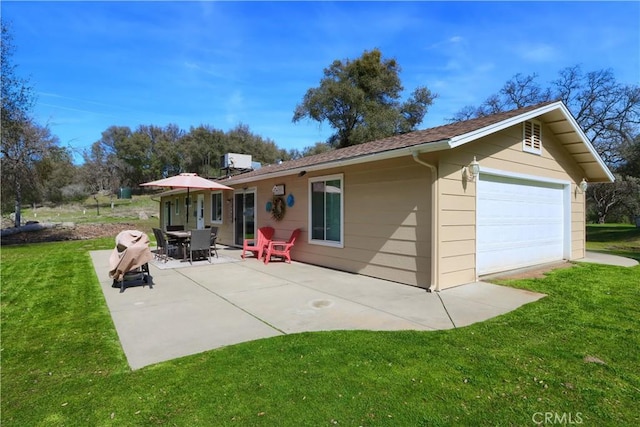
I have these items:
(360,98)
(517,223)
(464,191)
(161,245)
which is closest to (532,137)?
A: (517,223)

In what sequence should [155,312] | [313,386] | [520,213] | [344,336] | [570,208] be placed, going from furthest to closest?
[570,208]
[520,213]
[155,312]
[344,336]
[313,386]

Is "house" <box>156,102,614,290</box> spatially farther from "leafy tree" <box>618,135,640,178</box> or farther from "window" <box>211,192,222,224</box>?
"leafy tree" <box>618,135,640,178</box>

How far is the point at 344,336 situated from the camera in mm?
3928

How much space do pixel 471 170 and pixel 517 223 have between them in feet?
8.13

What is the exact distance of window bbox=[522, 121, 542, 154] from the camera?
8305mm

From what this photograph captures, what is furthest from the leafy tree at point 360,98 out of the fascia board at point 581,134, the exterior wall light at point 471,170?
the exterior wall light at point 471,170

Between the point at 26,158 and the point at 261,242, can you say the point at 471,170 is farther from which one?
the point at 26,158

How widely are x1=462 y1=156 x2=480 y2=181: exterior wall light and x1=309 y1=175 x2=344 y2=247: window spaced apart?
8.96 feet

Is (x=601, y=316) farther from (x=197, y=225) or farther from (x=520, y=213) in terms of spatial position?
(x=197, y=225)

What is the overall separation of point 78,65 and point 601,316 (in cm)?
1609

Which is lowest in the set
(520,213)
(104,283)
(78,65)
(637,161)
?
(104,283)

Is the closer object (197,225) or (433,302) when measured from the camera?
(433,302)

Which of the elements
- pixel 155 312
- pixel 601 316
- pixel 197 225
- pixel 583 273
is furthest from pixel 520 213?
pixel 197 225

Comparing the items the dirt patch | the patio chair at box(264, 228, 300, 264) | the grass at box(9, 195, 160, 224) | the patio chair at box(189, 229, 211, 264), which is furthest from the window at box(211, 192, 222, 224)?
the grass at box(9, 195, 160, 224)
